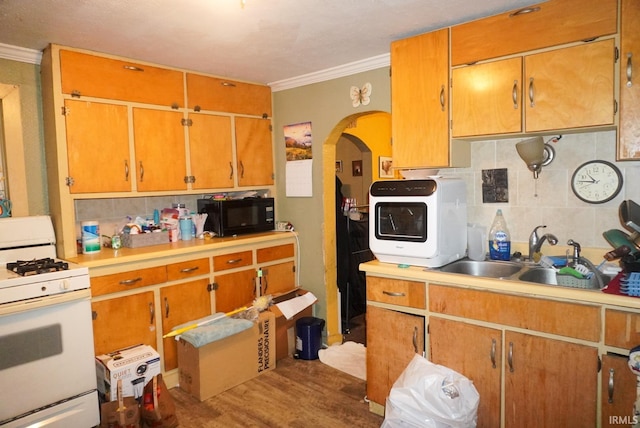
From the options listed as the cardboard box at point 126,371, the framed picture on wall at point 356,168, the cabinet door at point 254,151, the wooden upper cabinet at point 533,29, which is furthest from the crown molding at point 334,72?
the framed picture on wall at point 356,168

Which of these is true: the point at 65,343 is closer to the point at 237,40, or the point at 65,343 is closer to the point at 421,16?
the point at 237,40

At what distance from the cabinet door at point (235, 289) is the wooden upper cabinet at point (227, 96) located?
139cm

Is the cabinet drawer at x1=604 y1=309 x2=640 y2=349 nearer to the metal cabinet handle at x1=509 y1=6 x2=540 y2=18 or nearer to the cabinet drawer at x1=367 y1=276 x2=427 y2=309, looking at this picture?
the cabinet drawer at x1=367 y1=276 x2=427 y2=309

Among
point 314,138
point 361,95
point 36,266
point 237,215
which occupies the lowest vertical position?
point 36,266

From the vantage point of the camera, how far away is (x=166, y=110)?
3.11 meters

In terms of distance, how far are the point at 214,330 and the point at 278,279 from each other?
963 millimetres

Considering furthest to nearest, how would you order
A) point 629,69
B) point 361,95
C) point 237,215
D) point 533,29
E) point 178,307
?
point 237,215, point 361,95, point 178,307, point 533,29, point 629,69

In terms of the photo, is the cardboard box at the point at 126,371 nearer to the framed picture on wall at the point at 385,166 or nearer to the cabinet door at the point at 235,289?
the cabinet door at the point at 235,289

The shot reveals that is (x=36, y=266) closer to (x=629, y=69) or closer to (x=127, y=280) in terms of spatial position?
(x=127, y=280)

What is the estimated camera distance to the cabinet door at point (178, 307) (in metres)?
2.87

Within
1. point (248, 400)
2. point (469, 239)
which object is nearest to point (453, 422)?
point (469, 239)

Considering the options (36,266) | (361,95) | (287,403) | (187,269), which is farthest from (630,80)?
(36,266)

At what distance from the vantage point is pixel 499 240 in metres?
2.50

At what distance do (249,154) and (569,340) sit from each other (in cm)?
276
